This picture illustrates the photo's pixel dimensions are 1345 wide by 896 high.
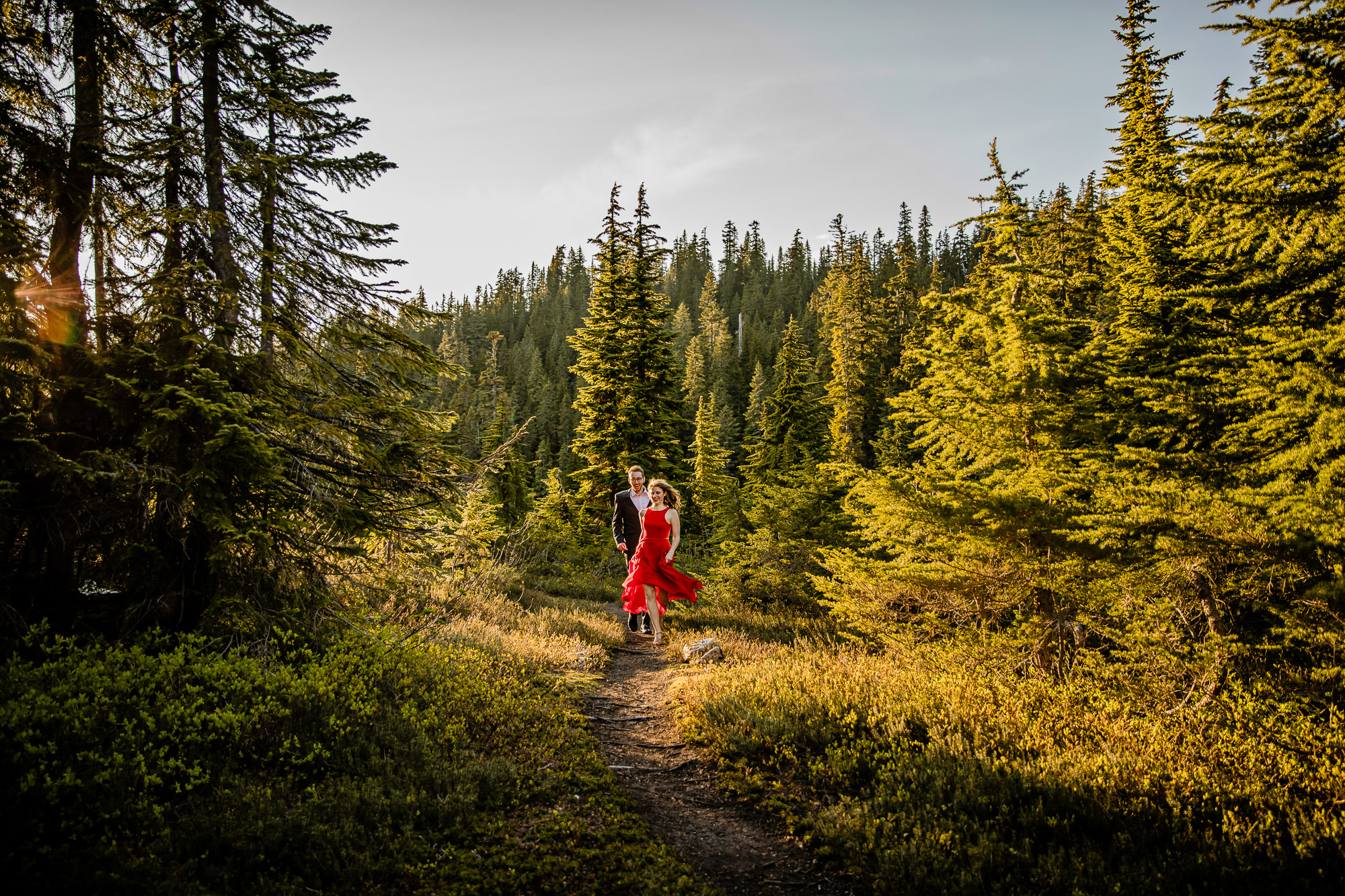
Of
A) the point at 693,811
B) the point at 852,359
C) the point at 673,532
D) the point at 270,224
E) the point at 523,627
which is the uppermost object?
the point at 852,359

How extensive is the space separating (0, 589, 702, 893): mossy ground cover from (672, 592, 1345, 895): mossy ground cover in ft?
5.13

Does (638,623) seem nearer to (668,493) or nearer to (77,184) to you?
(668,493)

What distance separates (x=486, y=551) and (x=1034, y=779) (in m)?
7.56

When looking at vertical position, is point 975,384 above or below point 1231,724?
above

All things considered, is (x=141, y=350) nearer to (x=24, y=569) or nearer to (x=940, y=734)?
(x=24, y=569)

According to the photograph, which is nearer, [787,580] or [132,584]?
[132,584]

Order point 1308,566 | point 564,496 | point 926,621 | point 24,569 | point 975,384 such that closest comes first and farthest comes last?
point 1308,566, point 24,569, point 975,384, point 926,621, point 564,496

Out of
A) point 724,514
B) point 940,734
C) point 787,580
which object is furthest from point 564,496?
point 940,734

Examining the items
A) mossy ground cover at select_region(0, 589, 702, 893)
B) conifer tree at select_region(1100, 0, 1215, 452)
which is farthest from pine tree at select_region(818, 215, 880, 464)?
mossy ground cover at select_region(0, 589, 702, 893)

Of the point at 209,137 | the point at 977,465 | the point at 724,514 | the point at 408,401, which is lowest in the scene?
the point at 724,514

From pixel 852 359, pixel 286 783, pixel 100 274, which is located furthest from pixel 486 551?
pixel 852 359

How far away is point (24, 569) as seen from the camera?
568 centimetres

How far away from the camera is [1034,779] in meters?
4.63

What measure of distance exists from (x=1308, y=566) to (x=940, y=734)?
3.87 m
